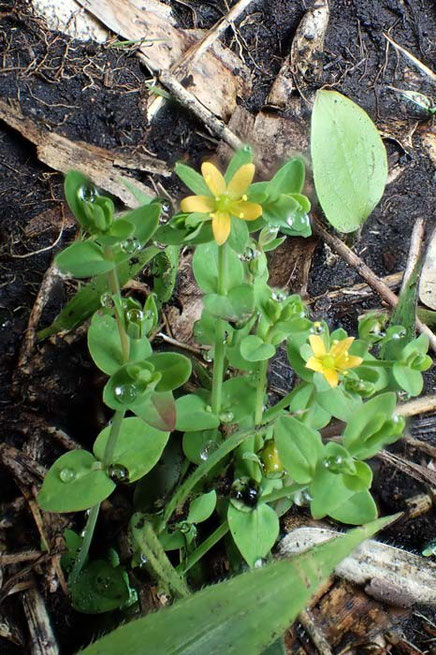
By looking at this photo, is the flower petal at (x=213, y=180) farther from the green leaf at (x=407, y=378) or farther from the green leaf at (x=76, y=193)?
the green leaf at (x=407, y=378)

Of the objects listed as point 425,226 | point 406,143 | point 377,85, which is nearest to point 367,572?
point 425,226

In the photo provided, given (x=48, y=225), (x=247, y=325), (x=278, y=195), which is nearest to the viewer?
(x=278, y=195)

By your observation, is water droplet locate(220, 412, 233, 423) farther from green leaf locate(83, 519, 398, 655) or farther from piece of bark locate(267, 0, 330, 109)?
piece of bark locate(267, 0, 330, 109)

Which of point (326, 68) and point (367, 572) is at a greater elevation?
point (326, 68)

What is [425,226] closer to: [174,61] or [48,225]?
[174,61]

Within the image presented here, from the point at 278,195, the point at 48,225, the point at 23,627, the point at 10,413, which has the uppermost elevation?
the point at 278,195

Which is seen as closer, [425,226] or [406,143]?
[425,226]

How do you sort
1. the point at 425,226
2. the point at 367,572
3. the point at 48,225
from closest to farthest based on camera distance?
1. the point at 367,572
2. the point at 48,225
3. the point at 425,226

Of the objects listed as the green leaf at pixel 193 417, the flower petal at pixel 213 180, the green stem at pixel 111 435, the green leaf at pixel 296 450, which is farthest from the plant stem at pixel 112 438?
the flower petal at pixel 213 180

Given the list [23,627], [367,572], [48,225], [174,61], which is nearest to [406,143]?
[174,61]
